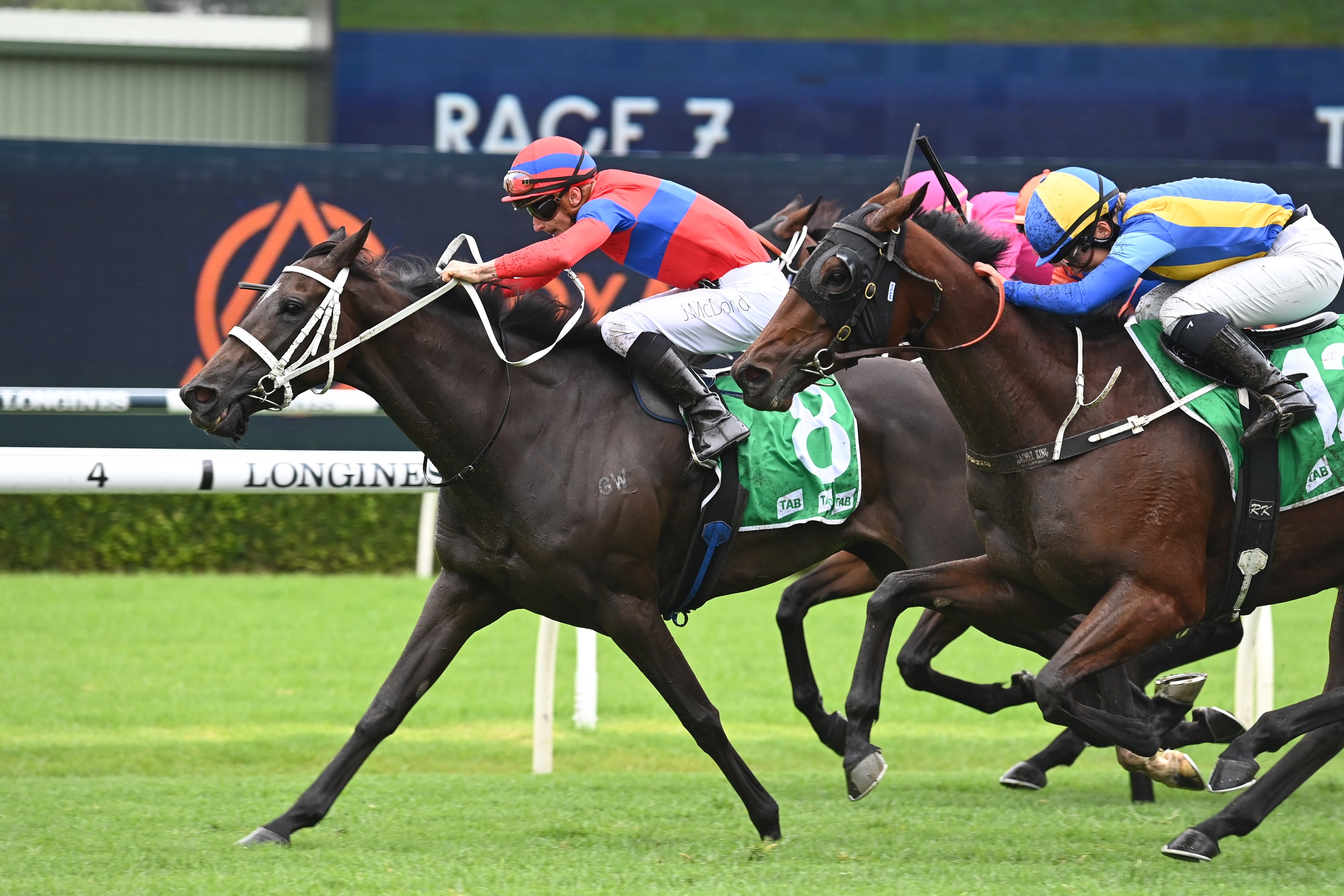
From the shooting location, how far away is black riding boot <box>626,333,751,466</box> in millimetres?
4797

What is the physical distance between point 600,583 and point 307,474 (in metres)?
1.51

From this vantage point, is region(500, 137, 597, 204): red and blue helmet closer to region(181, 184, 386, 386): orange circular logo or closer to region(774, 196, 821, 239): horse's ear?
region(774, 196, 821, 239): horse's ear

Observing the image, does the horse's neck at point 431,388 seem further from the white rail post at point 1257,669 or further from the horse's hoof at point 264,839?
the white rail post at point 1257,669

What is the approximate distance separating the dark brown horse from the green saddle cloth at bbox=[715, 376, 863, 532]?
0.65 feet

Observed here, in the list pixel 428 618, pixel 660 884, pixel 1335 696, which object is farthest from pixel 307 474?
pixel 1335 696

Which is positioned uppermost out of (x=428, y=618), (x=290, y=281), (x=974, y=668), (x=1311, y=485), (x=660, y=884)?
(x=290, y=281)

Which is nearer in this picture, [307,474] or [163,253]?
[307,474]

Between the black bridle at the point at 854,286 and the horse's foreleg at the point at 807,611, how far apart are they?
5.64ft

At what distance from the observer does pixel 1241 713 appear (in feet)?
20.4

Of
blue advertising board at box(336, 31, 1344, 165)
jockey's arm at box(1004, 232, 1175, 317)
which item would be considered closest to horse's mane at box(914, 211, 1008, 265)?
jockey's arm at box(1004, 232, 1175, 317)

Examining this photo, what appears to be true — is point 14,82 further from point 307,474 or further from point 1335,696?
point 1335,696

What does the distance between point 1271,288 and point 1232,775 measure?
132 centimetres

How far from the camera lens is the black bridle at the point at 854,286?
4008 mm

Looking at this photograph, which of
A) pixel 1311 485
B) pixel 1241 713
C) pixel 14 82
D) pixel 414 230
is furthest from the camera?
pixel 14 82
